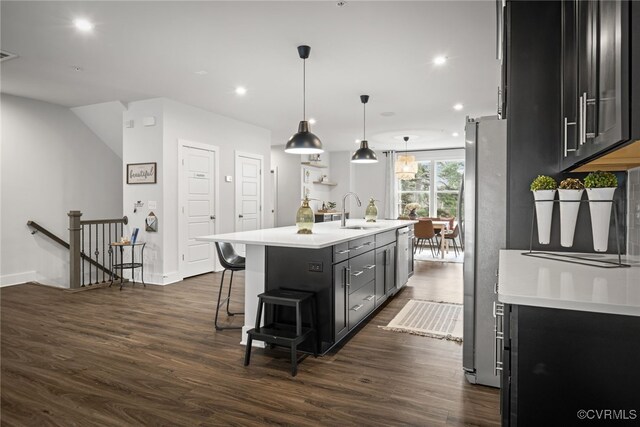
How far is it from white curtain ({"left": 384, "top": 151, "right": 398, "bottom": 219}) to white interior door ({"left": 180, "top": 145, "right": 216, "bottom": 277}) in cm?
564

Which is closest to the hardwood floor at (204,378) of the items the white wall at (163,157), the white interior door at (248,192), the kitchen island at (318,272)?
the kitchen island at (318,272)

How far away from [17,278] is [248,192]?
3.73 meters

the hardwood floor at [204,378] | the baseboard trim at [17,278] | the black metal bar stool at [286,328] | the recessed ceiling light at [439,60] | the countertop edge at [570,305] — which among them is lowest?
the hardwood floor at [204,378]

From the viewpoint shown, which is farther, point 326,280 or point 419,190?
point 419,190

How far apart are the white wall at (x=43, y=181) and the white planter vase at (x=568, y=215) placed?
6709mm

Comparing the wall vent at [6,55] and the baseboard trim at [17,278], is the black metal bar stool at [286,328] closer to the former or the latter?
the wall vent at [6,55]

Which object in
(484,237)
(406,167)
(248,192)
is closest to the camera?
(484,237)

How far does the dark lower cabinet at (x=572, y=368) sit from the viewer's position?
1007 millimetres

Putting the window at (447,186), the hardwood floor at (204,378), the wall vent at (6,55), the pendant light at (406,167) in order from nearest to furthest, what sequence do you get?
the hardwood floor at (204,378), the wall vent at (6,55), the pendant light at (406,167), the window at (447,186)

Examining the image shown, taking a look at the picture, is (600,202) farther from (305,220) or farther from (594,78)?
(305,220)

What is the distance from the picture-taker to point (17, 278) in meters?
5.56

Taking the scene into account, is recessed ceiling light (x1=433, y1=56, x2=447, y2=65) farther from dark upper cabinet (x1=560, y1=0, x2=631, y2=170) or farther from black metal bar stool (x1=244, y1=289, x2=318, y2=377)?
black metal bar stool (x1=244, y1=289, x2=318, y2=377)

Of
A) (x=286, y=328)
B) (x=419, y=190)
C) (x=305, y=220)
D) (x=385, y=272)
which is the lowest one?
(x=286, y=328)

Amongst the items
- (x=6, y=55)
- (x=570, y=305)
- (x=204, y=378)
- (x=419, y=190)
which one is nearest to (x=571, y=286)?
(x=570, y=305)
